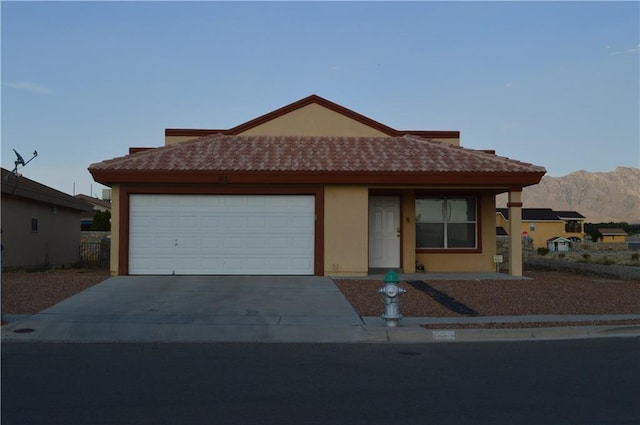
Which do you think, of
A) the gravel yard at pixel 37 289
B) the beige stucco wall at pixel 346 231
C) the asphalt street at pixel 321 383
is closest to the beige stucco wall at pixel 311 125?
the beige stucco wall at pixel 346 231

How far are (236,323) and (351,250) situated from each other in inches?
270

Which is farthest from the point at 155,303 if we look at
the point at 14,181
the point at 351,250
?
the point at 14,181

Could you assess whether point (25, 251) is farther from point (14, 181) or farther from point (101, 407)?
point (101, 407)

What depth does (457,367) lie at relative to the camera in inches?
358

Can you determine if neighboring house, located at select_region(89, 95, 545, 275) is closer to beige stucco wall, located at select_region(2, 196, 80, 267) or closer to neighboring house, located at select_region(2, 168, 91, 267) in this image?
neighboring house, located at select_region(2, 168, 91, 267)

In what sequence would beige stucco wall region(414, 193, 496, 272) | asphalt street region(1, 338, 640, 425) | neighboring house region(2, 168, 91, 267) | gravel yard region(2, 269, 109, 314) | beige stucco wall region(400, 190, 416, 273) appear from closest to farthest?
asphalt street region(1, 338, 640, 425) → gravel yard region(2, 269, 109, 314) → beige stucco wall region(400, 190, 416, 273) → beige stucco wall region(414, 193, 496, 272) → neighboring house region(2, 168, 91, 267)

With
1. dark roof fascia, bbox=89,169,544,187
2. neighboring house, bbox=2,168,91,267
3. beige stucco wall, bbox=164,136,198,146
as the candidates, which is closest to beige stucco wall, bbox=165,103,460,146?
beige stucco wall, bbox=164,136,198,146

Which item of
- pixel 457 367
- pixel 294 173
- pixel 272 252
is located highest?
pixel 294 173

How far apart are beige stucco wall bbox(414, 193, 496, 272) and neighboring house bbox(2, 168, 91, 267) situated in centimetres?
1278

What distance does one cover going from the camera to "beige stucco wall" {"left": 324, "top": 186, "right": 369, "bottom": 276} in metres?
18.8

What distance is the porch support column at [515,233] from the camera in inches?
760

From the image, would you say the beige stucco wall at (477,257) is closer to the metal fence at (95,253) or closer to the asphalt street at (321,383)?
the asphalt street at (321,383)

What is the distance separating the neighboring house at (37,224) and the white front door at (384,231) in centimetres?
1094

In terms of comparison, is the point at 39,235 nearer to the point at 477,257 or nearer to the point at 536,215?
the point at 477,257
